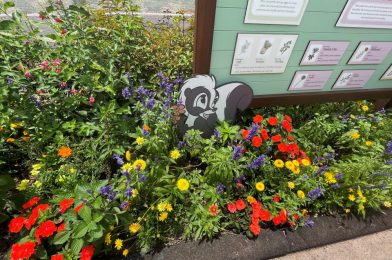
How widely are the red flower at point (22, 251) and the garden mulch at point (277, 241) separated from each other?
69cm

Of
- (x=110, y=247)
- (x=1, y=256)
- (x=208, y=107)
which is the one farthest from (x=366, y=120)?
A: (x=1, y=256)

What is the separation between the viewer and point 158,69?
2809 millimetres

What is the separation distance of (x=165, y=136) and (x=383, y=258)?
7.47 ft

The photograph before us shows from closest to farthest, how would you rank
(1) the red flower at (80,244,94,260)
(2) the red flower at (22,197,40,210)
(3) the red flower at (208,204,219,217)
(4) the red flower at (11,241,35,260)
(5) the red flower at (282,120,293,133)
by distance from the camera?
(4) the red flower at (11,241,35,260)
(1) the red flower at (80,244,94,260)
(2) the red flower at (22,197,40,210)
(3) the red flower at (208,204,219,217)
(5) the red flower at (282,120,293,133)

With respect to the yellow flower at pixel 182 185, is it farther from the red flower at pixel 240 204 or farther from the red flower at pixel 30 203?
the red flower at pixel 30 203

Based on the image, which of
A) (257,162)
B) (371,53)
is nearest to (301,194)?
(257,162)

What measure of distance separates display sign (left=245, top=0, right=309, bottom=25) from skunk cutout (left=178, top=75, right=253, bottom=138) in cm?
56

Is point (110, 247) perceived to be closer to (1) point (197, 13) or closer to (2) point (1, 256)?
(2) point (1, 256)

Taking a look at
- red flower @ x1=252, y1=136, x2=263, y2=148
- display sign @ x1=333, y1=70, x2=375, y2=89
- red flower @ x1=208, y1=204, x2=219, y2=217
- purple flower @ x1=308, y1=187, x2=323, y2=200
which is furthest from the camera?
display sign @ x1=333, y1=70, x2=375, y2=89

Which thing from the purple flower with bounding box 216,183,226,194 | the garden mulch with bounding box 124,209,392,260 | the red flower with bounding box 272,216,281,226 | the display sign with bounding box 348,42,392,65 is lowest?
the garden mulch with bounding box 124,209,392,260

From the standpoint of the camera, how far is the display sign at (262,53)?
1.92 meters

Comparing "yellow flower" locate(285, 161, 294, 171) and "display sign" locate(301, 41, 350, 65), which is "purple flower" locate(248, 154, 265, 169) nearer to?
"yellow flower" locate(285, 161, 294, 171)

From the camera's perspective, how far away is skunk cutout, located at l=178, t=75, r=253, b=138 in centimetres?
206

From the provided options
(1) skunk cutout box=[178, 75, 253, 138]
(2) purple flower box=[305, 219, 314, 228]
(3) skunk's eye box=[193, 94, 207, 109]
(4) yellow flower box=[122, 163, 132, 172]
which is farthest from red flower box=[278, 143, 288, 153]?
(4) yellow flower box=[122, 163, 132, 172]
